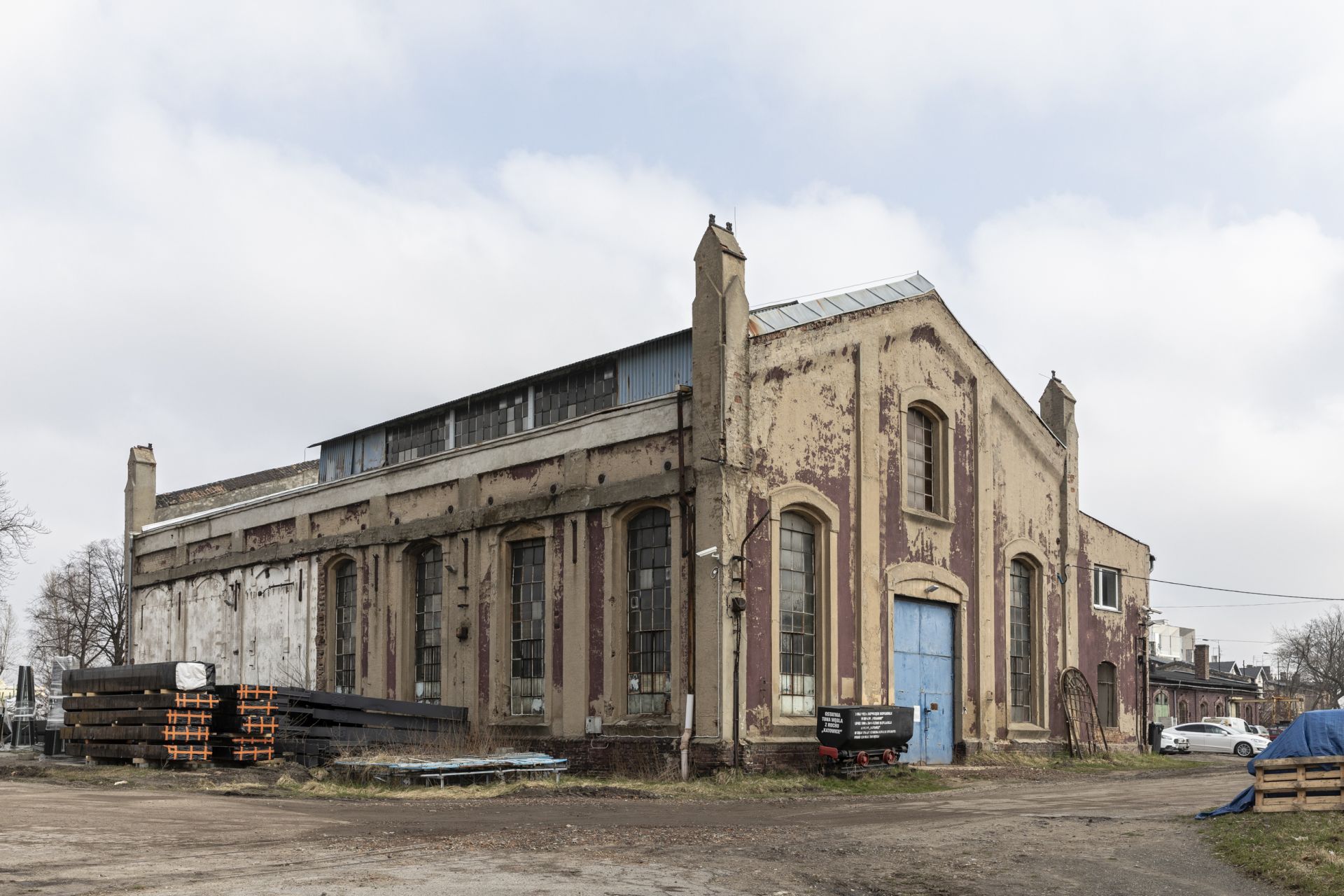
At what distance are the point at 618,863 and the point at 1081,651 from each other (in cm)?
2038

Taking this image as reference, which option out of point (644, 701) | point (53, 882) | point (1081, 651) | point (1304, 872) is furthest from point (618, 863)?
point (1081, 651)

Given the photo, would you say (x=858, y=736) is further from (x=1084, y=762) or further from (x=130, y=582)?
(x=130, y=582)

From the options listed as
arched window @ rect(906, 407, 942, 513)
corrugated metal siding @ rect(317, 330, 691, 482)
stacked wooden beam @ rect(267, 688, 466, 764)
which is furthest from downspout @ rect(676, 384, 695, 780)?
arched window @ rect(906, 407, 942, 513)

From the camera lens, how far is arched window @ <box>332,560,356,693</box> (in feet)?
89.9

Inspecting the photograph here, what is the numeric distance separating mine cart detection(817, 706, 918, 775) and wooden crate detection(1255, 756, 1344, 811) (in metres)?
6.51

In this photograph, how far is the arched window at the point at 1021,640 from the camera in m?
26.1

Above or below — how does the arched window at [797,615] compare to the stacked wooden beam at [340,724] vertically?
above

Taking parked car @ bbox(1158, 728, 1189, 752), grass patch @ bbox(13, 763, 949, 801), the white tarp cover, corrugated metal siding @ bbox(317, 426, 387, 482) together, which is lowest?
parked car @ bbox(1158, 728, 1189, 752)

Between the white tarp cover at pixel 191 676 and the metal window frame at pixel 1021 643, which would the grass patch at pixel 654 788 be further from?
the metal window frame at pixel 1021 643

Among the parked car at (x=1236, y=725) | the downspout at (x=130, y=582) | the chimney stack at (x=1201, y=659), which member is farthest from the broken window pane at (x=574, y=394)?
the chimney stack at (x=1201, y=659)

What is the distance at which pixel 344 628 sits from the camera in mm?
27750

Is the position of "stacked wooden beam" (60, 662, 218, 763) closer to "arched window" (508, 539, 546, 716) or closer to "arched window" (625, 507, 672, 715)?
"arched window" (508, 539, 546, 716)

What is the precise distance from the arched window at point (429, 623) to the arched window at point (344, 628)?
211cm

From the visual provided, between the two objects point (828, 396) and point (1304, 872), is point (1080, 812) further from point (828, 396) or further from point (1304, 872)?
point (828, 396)
